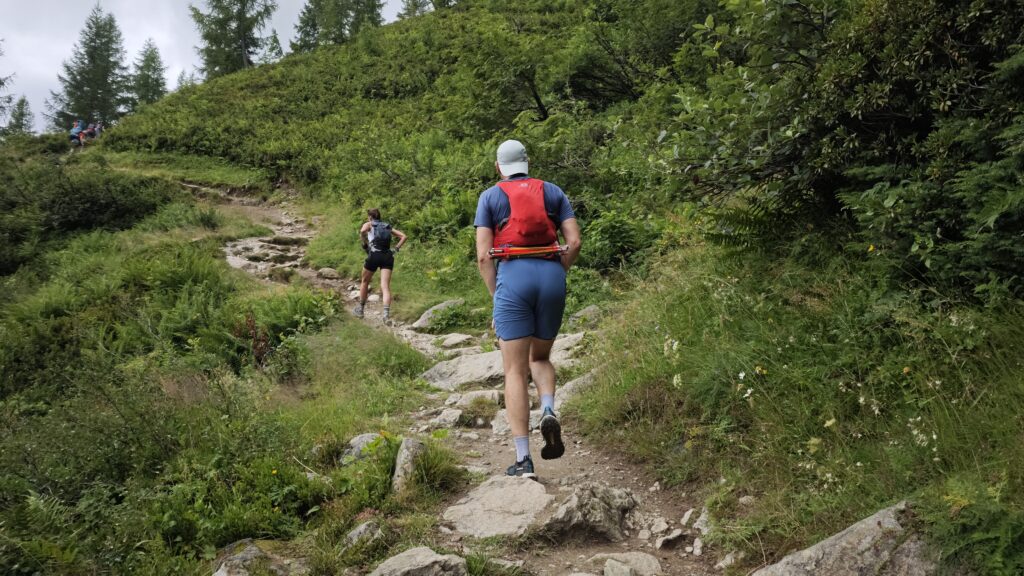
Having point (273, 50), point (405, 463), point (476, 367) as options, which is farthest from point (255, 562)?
point (273, 50)

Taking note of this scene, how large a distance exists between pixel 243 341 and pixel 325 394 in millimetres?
2856

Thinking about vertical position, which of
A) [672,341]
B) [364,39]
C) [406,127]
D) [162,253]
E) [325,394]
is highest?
[364,39]

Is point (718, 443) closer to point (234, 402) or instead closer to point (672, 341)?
point (672, 341)

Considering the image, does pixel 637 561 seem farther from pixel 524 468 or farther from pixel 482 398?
pixel 482 398

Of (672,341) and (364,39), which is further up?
(364,39)

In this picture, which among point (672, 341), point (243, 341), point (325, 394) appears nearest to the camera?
point (672, 341)

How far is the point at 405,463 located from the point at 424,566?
118 centimetres

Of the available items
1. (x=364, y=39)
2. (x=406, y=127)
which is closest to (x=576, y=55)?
(x=406, y=127)

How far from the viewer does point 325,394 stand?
22.7 feet

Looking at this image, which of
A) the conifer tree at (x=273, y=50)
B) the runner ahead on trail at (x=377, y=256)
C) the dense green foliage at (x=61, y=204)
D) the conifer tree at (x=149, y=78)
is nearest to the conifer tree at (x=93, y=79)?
the conifer tree at (x=149, y=78)

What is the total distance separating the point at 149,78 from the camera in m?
55.0

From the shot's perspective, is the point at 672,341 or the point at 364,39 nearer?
the point at 672,341

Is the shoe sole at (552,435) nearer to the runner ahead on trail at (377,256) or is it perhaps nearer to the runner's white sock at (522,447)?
the runner's white sock at (522,447)

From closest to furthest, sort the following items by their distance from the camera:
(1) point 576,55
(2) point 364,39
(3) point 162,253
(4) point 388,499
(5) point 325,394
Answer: (4) point 388,499
(5) point 325,394
(3) point 162,253
(1) point 576,55
(2) point 364,39
